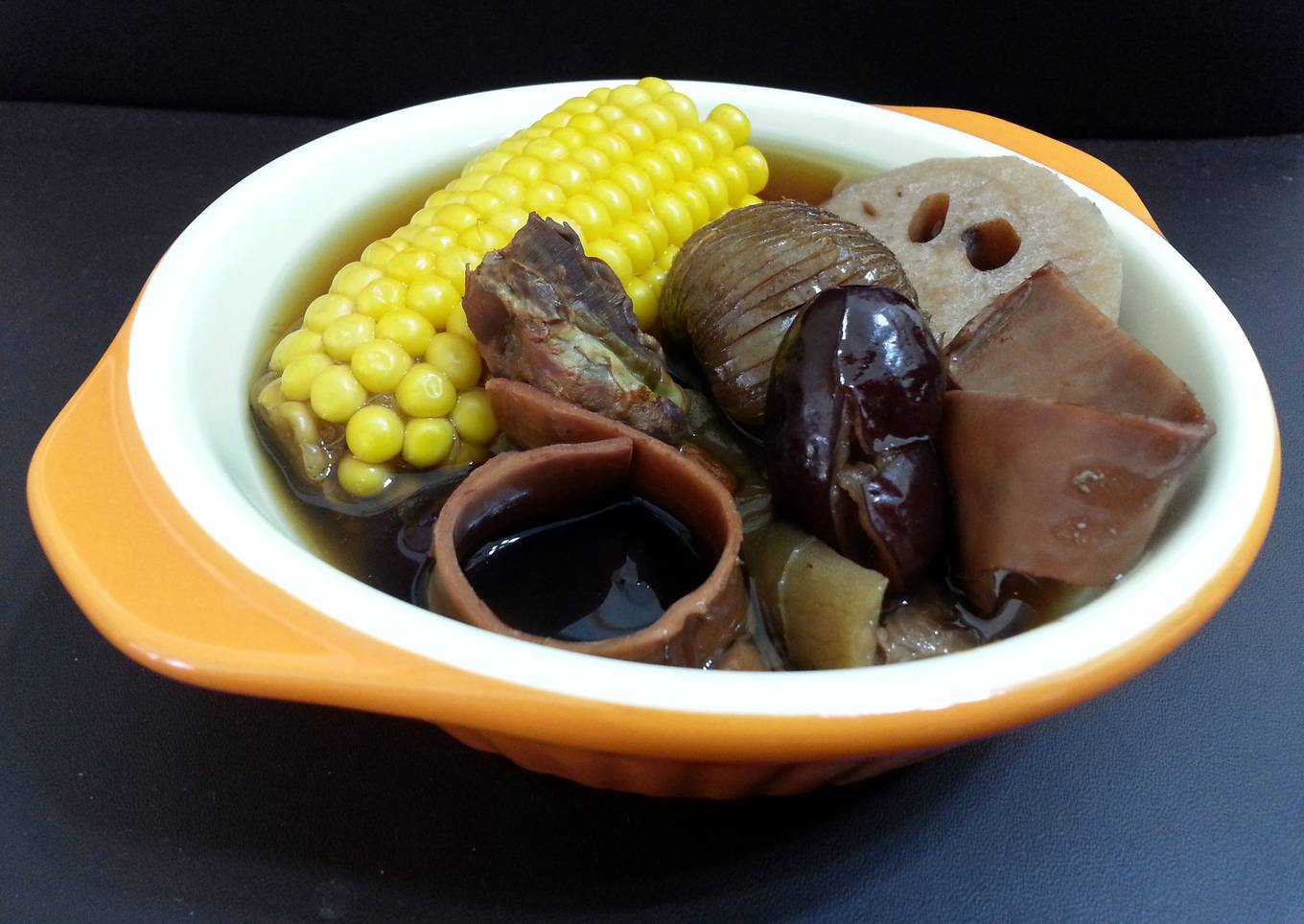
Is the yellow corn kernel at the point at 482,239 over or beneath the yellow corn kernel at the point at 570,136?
beneath

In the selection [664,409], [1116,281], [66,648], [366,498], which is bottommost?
[66,648]

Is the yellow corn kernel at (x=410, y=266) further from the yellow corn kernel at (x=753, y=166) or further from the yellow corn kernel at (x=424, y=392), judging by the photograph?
the yellow corn kernel at (x=753, y=166)

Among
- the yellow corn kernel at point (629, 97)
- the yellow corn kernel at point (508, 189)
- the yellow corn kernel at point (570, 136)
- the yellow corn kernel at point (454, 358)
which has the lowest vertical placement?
the yellow corn kernel at point (454, 358)

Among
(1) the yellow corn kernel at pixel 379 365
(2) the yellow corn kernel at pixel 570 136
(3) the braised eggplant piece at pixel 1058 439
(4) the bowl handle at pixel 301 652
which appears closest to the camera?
(4) the bowl handle at pixel 301 652

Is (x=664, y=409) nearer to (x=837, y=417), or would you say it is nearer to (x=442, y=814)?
(x=837, y=417)

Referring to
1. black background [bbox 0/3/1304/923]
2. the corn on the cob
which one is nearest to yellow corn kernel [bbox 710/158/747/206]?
the corn on the cob

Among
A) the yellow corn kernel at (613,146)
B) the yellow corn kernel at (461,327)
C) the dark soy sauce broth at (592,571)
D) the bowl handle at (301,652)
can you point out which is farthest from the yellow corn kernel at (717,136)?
the bowl handle at (301,652)

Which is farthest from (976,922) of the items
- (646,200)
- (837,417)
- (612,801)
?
(646,200)
